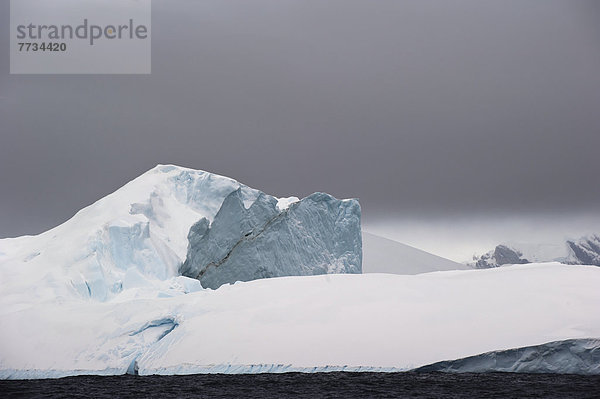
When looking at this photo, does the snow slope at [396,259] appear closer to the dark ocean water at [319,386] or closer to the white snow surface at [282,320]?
the white snow surface at [282,320]

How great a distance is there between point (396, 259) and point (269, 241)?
29773 millimetres

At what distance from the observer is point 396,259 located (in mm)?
51719

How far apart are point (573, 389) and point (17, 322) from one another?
10938 millimetres

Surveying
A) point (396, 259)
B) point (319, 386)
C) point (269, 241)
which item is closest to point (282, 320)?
point (319, 386)

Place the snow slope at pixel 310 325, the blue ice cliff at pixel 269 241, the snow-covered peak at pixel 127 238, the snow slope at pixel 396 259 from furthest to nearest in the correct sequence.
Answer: the snow slope at pixel 396 259 < the blue ice cliff at pixel 269 241 < the snow-covered peak at pixel 127 238 < the snow slope at pixel 310 325

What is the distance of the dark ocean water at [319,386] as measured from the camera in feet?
37.7

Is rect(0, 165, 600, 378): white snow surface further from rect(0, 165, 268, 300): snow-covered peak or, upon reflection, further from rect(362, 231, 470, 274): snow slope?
rect(362, 231, 470, 274): snow slope

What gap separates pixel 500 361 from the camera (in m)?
12.9

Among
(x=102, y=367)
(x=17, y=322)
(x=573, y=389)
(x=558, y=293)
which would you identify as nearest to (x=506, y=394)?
(x=573, y=389)

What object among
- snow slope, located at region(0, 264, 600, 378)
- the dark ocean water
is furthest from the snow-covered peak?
the dark ocean water

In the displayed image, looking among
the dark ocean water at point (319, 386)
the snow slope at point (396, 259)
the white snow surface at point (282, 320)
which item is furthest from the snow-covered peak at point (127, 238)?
the snow slope at point (396, 259)

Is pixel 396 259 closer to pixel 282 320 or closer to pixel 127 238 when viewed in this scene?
pixel 127 238

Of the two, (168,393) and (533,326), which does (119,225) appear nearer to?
(168,393)

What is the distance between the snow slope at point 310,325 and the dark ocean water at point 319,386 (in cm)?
30
